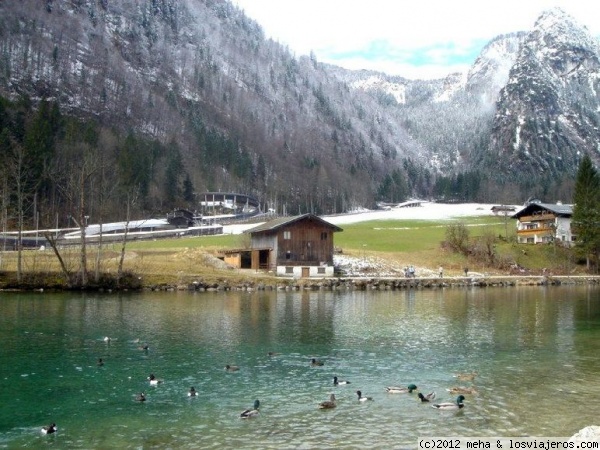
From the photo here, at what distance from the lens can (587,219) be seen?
10044cm

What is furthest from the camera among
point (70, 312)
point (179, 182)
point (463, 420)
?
point (179, 182)

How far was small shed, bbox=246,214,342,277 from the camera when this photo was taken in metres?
86.5

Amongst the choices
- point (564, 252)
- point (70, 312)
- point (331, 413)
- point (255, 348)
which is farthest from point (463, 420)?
point (564, 252)

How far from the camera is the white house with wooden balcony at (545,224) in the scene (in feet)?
362

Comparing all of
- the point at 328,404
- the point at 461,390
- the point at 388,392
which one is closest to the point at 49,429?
the point at 328,404

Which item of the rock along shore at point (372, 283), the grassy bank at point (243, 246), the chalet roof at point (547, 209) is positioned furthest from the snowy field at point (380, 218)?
the chalet roof at point (547, 209)

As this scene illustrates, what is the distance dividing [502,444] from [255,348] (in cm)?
1843

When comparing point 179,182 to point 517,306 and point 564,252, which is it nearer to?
point 564,252

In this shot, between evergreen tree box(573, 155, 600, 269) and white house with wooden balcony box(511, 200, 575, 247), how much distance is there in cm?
470

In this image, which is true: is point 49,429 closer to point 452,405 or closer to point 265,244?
point 452,405

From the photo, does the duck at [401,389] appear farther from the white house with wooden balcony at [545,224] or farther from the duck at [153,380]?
the white house with wooden balcony at [545,224]

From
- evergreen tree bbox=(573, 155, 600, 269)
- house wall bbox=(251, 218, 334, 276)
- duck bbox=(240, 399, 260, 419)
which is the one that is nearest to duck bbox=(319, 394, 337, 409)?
duck bbox=(240, 399, 260, 419)

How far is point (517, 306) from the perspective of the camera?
191ft

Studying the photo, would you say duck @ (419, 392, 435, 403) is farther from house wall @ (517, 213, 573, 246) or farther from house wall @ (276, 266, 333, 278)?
house wall @ (517, 213, 573, 246)
